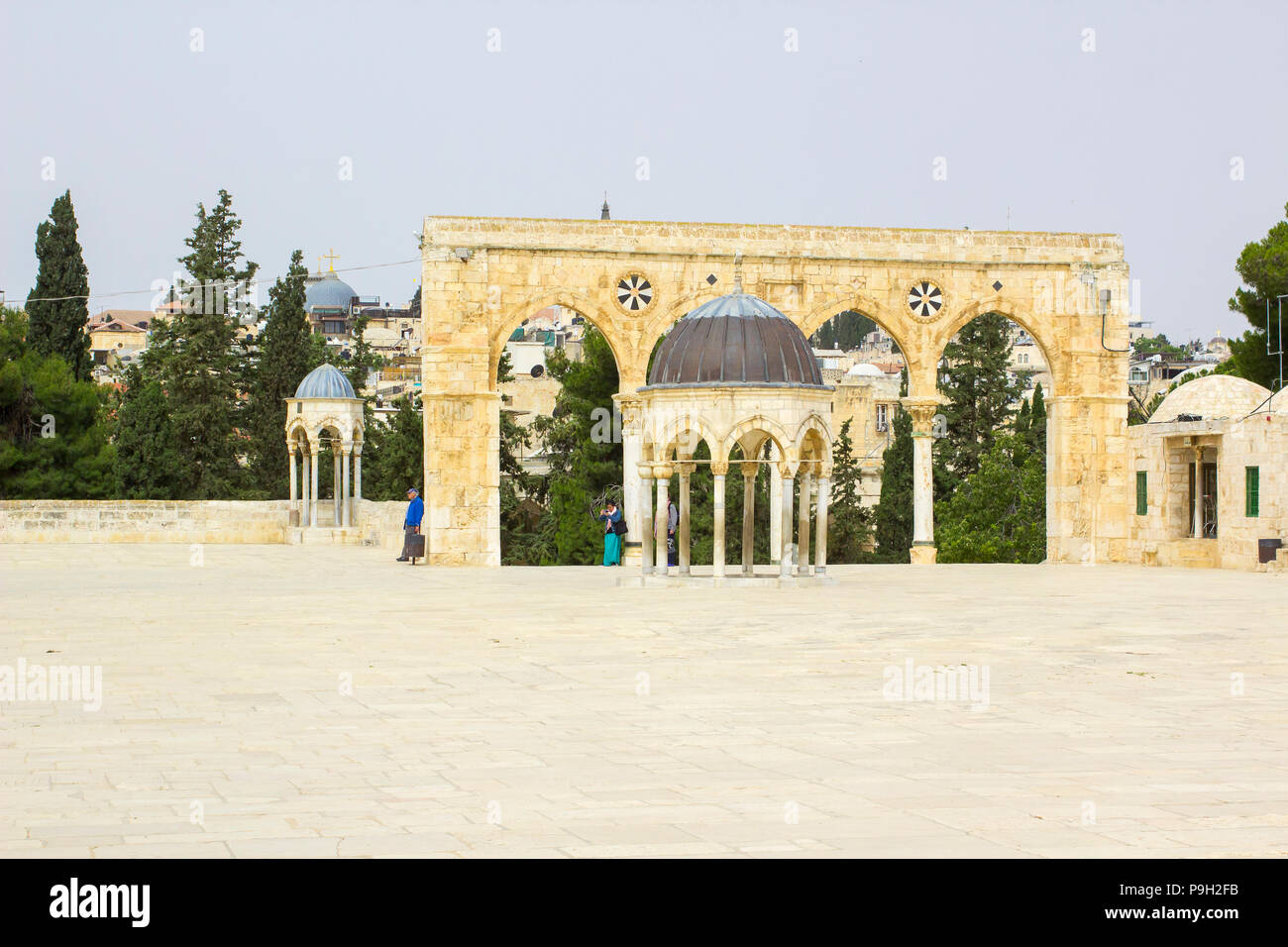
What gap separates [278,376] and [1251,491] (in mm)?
28698

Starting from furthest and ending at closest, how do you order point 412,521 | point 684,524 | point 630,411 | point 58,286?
point 58,286, point 630,411, point 412,521, point 684,524

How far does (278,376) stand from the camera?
4316 cm

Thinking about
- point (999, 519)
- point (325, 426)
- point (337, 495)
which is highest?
point (325, 426)

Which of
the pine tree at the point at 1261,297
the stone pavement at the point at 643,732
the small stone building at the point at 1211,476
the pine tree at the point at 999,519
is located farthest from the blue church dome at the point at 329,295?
→ the stone pavement at the point at 643,732

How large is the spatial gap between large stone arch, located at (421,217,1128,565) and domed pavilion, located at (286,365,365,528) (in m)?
8.86

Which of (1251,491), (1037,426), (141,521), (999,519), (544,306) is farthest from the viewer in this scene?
(1037,426)

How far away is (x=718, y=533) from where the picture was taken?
1728cm

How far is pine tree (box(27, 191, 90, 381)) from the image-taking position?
39500 mm

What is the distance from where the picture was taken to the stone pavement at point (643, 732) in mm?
5234

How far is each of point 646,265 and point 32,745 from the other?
17717 mm

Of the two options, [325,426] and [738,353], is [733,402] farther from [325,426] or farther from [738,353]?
[325,426]

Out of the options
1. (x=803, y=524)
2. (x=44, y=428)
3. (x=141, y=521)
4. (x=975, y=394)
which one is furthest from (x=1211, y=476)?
(x=44, y=428)

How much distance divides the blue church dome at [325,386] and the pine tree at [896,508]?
17798 mm
